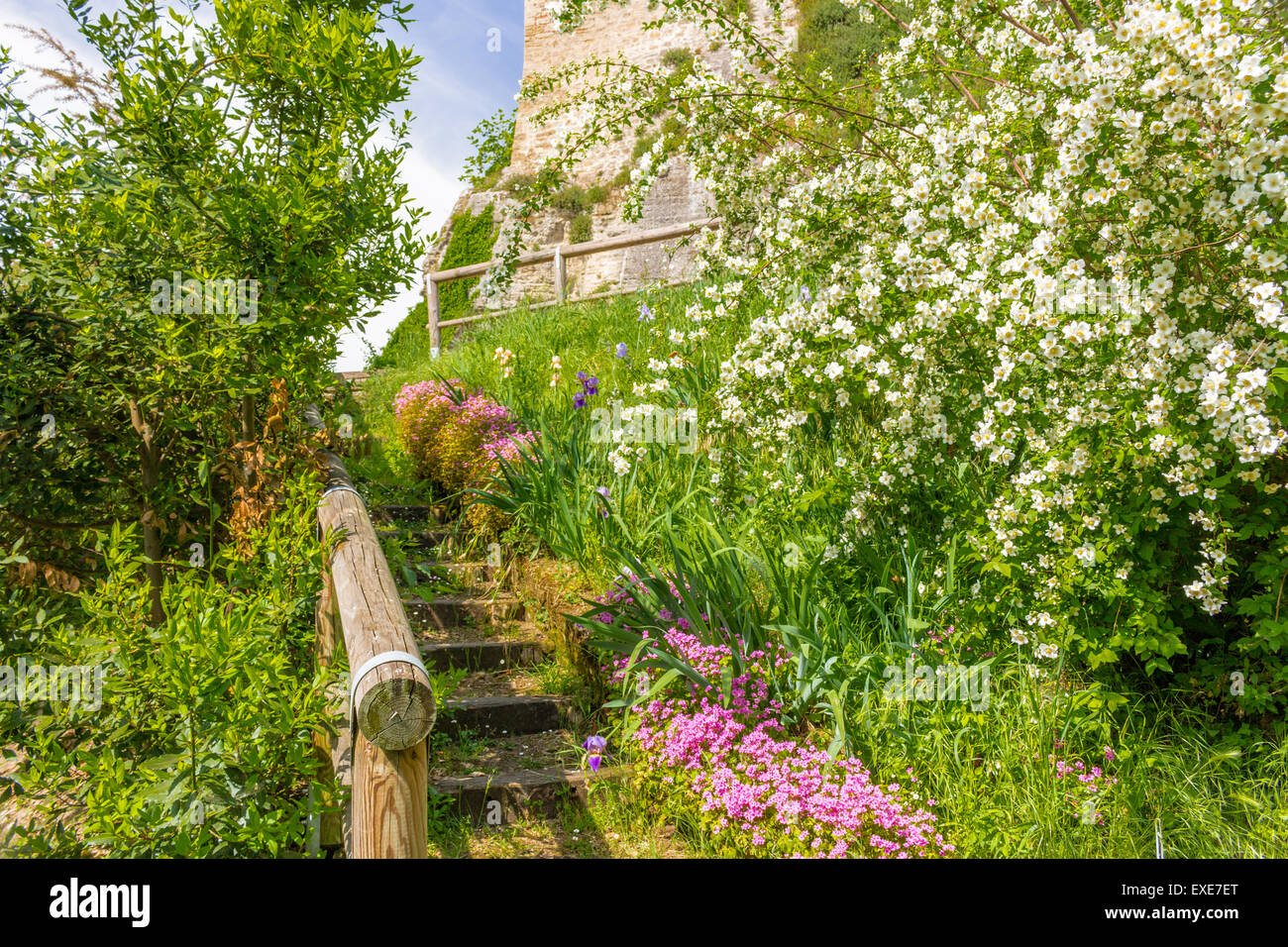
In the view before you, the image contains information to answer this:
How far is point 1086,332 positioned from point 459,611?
3.37 meters

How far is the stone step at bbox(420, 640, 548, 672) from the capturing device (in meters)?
4.23

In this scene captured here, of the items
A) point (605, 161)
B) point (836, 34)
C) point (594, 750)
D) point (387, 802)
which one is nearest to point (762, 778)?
point (594, 750)

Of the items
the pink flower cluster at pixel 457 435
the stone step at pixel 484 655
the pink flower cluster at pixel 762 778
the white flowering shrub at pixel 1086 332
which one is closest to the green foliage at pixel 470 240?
the pink flower cluster at pixel 457 435

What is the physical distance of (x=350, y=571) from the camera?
2.71 meters

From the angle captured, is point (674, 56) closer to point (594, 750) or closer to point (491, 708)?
point (491, 708)

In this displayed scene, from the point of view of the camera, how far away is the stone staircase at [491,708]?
3387 mm

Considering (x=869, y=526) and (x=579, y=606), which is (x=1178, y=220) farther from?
(x=579, y=606)

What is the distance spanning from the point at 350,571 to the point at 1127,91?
9.39 feet

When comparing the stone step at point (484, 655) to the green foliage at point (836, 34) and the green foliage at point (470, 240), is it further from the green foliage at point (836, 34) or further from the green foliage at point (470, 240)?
the green foliage at point (470, 240)

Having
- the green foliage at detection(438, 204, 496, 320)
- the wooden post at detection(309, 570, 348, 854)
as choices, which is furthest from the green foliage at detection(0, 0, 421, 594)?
the green foliage at detection(438, 204, 496, 320)

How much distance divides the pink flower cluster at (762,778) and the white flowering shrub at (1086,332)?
2.82 ft

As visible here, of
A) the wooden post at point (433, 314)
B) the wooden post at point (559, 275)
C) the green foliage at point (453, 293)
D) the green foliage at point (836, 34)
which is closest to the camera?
the wooden post at point (559, 275)

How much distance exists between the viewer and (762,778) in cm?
286

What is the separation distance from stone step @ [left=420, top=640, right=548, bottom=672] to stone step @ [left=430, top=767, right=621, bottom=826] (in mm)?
865
